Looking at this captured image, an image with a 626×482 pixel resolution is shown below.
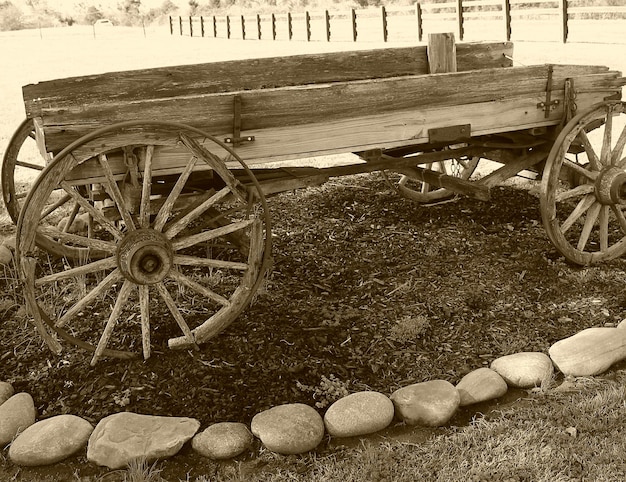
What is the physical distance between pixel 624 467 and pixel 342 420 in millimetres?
1094

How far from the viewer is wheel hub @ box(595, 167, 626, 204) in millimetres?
4500

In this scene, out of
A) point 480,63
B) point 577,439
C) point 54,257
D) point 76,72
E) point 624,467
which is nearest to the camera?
point 624,467

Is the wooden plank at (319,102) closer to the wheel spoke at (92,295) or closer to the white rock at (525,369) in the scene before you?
the wheel spoke at (92,295)

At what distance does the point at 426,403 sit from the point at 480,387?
12.1 inches

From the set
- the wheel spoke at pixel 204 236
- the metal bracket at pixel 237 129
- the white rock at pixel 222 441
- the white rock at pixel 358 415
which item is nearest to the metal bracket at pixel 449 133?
the metal bracket at pixel 237 129

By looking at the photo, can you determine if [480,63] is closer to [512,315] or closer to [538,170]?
[538,170]

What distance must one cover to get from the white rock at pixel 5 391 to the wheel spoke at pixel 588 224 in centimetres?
323

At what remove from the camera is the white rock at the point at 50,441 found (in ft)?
9.78

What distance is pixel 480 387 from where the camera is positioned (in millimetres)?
3354

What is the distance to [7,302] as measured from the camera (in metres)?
4.32

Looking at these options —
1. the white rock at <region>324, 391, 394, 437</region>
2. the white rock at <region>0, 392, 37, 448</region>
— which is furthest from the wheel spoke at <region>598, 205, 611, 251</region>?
the white rock at <region>0, 392, 37, 448</region>

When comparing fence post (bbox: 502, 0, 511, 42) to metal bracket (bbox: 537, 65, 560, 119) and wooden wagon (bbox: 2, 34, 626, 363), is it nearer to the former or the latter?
wooden wagon (bbox: 2, 34, 626, 363)

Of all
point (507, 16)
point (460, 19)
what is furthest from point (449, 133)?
point (460, 19)

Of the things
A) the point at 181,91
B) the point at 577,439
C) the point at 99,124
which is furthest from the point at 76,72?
the point at 577,439
